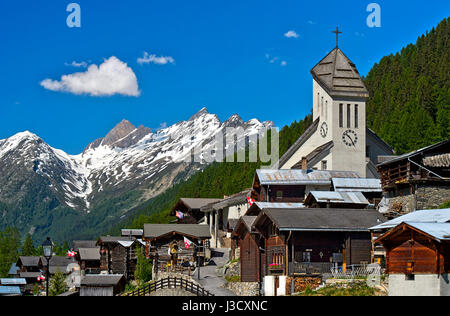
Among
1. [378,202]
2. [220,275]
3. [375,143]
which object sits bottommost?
[220,275]

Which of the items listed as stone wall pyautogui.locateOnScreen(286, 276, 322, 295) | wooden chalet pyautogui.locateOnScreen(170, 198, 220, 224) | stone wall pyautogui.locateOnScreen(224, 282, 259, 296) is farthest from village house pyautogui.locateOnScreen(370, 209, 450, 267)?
wooden chalet pyautogui.locateOnScreen(170, 198, 220, 224)

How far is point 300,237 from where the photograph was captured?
4888 centimetres

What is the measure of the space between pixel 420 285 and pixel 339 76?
46030 millimetres

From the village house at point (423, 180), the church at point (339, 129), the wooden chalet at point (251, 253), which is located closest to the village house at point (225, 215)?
the church at point (339, 129)

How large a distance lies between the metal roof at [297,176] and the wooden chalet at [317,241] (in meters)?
17.7

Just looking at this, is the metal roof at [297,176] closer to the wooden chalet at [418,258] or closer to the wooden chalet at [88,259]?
the wooden chalet at [418,258]

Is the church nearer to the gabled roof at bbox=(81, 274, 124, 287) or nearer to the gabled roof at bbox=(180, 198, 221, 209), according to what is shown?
the gabled roof at bbox=(180, 198, 221, 209)

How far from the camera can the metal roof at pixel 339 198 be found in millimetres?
57156

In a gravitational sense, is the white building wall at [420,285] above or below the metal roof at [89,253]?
above

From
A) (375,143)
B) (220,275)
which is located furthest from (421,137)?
(220,275)

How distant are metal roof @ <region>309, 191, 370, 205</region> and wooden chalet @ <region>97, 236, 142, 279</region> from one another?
30787 mm

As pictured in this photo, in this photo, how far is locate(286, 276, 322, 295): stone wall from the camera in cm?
4738
